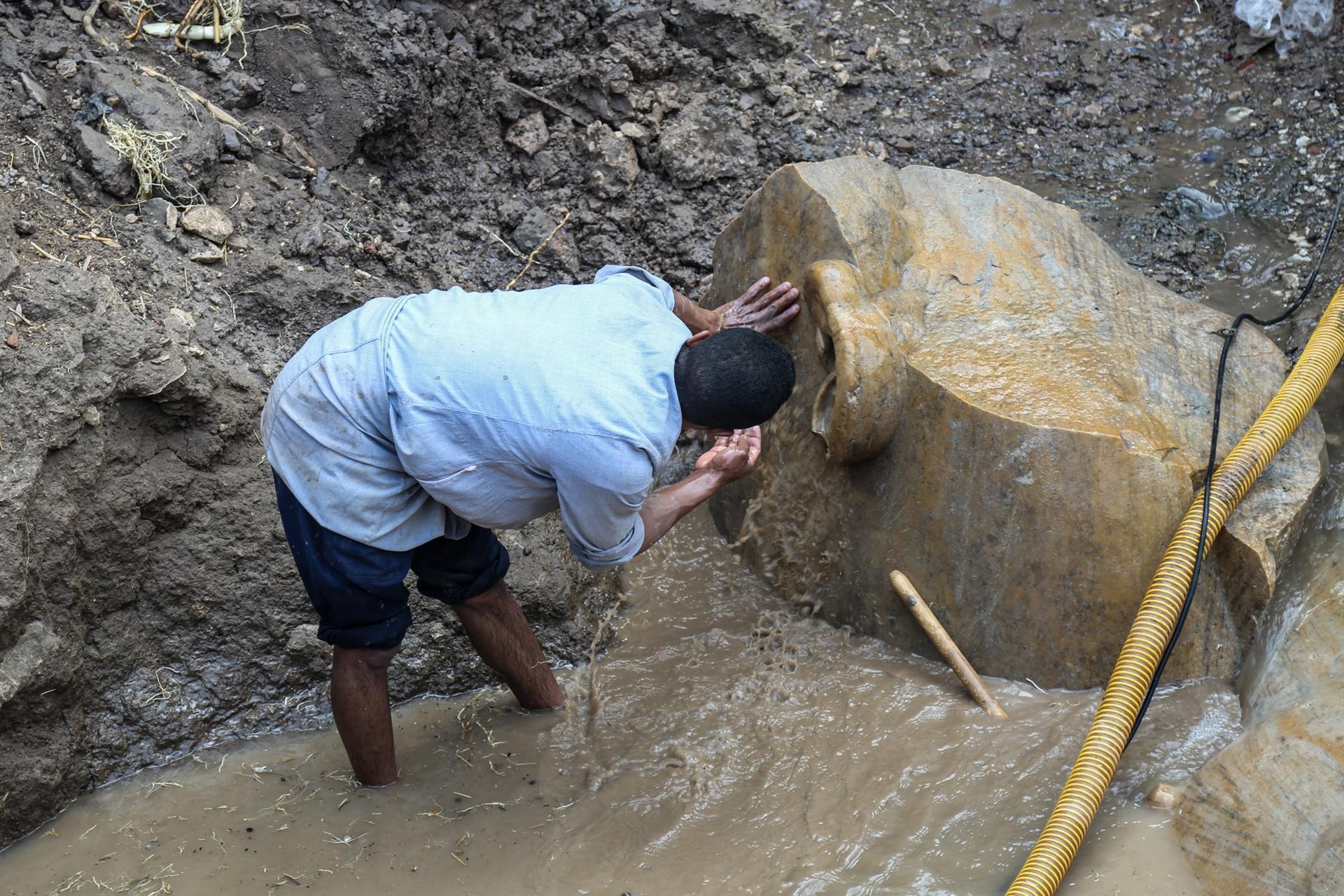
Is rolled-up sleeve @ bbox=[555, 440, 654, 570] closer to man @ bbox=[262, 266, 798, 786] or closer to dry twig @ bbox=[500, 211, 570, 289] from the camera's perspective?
man @ bbox=[262, 266, 798, 786]

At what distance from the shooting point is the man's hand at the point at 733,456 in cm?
282

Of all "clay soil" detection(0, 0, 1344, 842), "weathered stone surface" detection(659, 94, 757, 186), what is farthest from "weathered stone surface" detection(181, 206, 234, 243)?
"weathered stone surface" detection(659, 94, 757, 186)

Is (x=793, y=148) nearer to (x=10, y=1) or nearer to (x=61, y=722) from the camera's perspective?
(x=10, y=1)

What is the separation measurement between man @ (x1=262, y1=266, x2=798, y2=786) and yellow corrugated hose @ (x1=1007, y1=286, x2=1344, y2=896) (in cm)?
108

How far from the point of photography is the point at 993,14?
562 centimetres

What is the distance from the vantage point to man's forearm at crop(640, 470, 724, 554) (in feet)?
8.93

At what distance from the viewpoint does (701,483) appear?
282cm

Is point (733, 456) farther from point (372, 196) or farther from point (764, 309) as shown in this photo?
point (372, 196)

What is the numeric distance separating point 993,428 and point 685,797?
4.31 ft

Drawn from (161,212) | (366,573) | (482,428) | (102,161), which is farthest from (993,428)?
(102,161)

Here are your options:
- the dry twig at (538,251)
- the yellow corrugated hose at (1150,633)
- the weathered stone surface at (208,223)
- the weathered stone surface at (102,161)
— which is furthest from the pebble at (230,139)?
the yellow corrugated hose at (1150,633)

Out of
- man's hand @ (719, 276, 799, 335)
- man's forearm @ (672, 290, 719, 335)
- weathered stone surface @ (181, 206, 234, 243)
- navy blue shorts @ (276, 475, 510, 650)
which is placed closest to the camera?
navy blue shorts @ (276, 475, 510, 650)

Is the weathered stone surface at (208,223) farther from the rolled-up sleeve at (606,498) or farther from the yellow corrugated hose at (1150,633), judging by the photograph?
the yellow corrugated hose at (1150,633)

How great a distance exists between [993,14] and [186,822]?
16.9 ft
